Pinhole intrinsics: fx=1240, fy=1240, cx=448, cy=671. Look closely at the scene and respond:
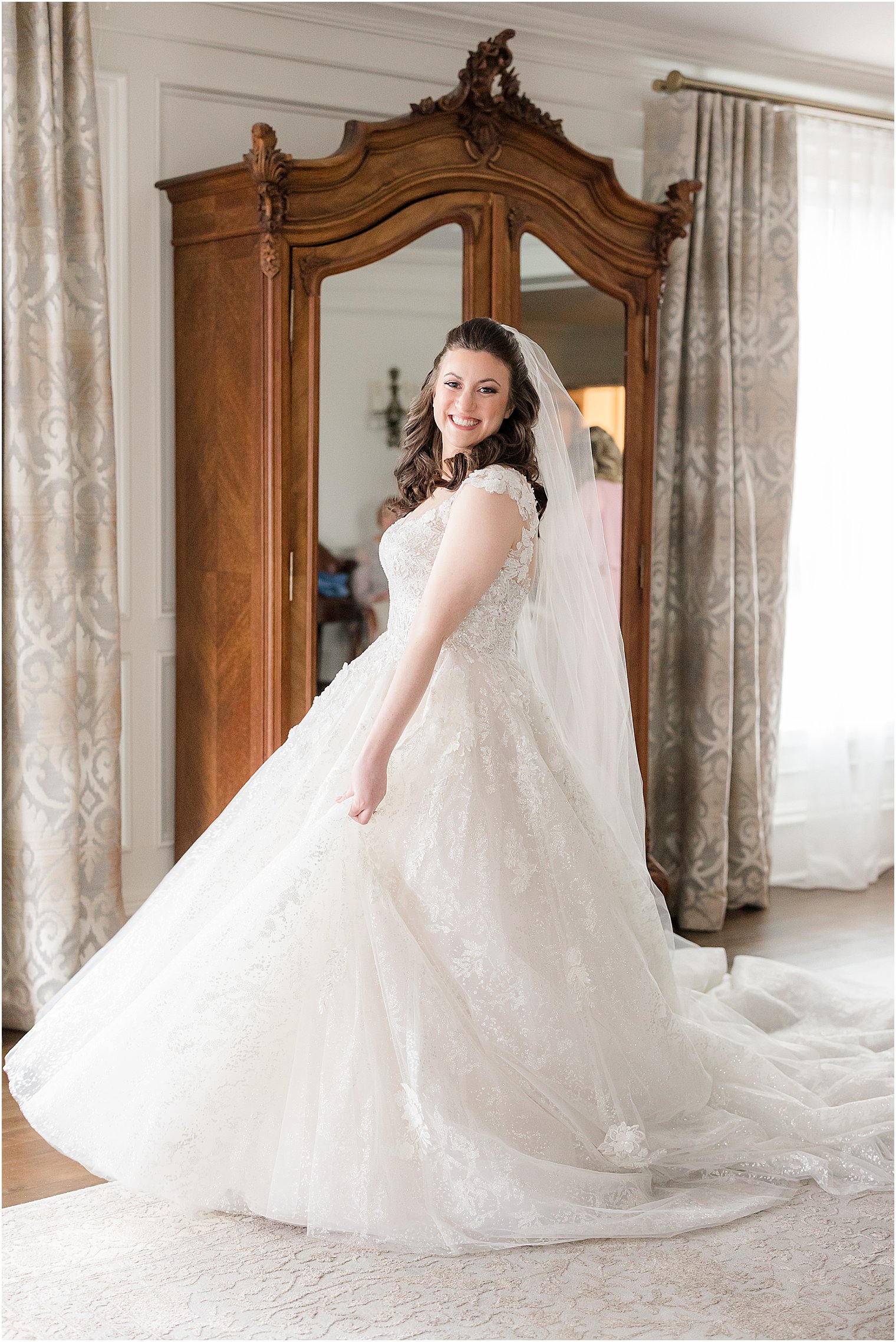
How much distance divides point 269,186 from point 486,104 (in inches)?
24.8

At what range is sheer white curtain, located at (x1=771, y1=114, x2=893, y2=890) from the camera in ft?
15.0

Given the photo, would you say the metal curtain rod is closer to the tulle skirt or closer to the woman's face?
the woman's face

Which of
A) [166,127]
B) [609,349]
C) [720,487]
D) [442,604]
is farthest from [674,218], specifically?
[442,604]

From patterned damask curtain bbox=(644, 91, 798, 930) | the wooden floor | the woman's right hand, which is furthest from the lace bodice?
patterned damask curtain bbox=(644, 91, 798, 930)

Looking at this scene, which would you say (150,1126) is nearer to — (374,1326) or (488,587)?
(374,1326)

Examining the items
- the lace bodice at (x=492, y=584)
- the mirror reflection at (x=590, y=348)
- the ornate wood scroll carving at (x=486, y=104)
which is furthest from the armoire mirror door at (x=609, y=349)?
the lace bodice at (x=492, y=584)

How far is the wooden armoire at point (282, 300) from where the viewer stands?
3004 millimetres

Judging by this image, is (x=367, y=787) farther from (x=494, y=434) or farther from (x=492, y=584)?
(x=494, y=434)

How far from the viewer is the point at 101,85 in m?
3.20

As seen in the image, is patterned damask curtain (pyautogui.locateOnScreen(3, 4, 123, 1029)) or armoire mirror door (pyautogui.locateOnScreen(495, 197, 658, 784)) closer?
patterned damask curtain (pyautogui.locateOnScreen(3, 4, 123, 1029))

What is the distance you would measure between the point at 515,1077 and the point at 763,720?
2467 mm

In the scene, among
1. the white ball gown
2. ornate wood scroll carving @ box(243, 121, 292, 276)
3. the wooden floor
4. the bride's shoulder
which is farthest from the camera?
the wooden floor

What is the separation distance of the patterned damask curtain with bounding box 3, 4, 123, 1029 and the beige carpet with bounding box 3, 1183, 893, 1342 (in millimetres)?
1005

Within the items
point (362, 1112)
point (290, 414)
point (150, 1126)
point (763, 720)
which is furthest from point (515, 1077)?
point (763, 720)
